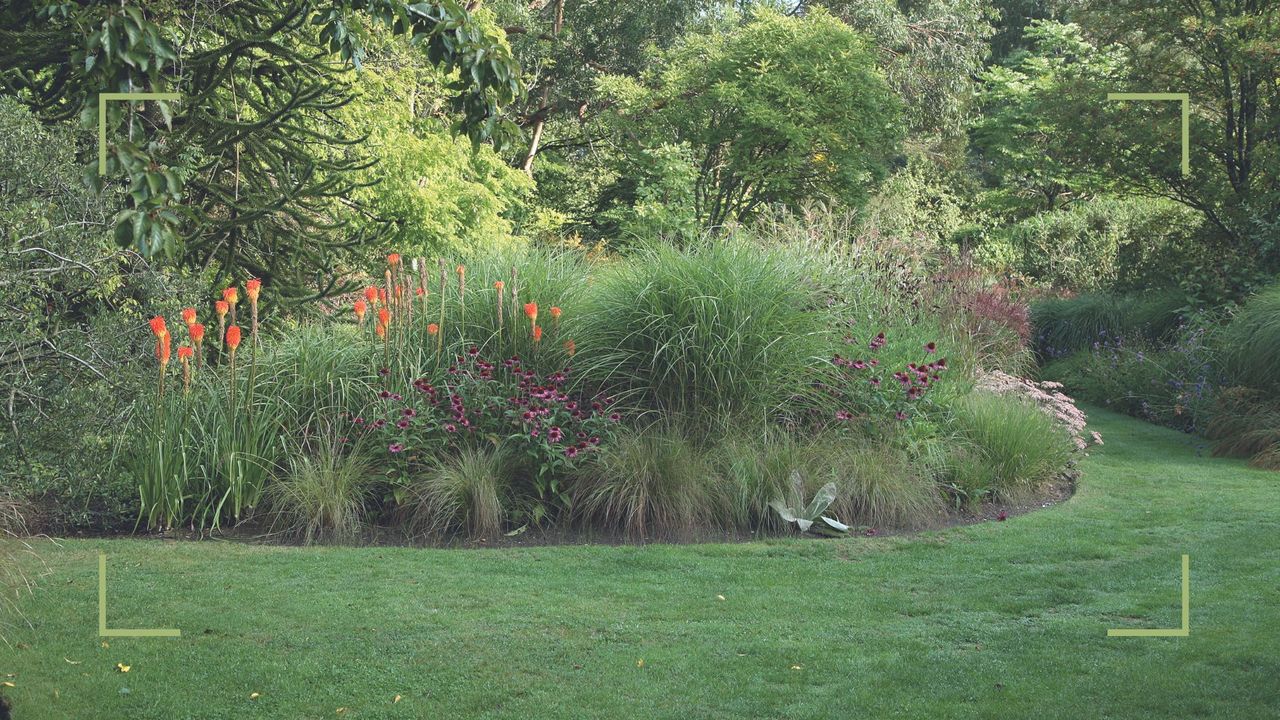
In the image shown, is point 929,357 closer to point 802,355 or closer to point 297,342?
point 802,355

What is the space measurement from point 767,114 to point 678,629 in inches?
642

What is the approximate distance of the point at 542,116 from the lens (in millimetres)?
23078

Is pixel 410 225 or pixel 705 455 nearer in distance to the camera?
pixel 705 455

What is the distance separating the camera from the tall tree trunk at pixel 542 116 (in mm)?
22859

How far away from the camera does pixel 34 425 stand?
5.95 metres

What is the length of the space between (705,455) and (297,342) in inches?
133

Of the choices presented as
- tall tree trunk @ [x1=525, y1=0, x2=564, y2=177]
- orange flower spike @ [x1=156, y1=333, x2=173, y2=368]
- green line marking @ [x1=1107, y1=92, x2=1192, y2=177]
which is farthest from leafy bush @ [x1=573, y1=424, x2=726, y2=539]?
tall tree trunk @ [x1=525, y1=0, x2=564, y2=177]

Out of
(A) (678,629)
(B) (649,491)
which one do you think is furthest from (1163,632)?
(B) (649,491)

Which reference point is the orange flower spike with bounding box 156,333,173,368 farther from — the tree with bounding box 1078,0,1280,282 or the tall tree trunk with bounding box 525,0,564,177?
the tall tree trunk with bounding box 525,0,564,177

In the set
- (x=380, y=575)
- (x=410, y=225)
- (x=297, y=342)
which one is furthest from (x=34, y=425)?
(x=410, y=225)

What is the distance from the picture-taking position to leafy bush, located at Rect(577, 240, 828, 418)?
27.1 feet

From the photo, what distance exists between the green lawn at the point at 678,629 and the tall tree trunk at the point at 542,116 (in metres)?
16.2

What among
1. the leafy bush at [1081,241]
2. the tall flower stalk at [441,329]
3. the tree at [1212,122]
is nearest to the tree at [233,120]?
the tall flower stalk at [441,329]

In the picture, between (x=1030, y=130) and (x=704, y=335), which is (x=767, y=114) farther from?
Result: (x=704, y=335)
